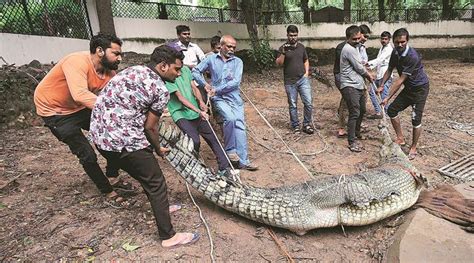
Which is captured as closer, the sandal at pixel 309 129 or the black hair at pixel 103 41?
the black hair at pixel 103 41

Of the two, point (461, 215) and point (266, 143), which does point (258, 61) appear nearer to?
point (266, 143)

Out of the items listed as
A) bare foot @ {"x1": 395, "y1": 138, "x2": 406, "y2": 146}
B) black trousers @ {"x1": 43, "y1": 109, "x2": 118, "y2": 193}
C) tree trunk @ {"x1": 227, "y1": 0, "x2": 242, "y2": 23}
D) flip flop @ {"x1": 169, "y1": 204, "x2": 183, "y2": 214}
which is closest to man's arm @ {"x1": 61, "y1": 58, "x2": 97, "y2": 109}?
black trousers @ {"x1": 43, "y1": 109, "x2": 118, "y2": 193}

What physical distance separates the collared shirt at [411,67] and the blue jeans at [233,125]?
85.1 inches

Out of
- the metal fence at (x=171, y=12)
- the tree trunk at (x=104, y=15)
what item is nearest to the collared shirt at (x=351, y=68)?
the tree trunk at (x=104, y=15)

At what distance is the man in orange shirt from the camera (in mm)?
2787

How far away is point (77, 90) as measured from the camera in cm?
275

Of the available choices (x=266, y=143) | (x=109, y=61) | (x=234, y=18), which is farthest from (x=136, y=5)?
(x=109, y=61)

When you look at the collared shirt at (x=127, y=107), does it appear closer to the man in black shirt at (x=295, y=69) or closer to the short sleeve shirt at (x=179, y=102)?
the short sleeve shirt at (x=179, y=102)

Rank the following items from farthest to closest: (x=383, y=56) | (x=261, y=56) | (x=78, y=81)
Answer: (x=261, y=56) < (x=383, y=56) < (x=78, y=81)

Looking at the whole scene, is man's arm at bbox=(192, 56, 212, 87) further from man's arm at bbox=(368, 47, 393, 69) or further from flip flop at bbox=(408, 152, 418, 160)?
man's arm at bbox=(368, 47, 393, 69)

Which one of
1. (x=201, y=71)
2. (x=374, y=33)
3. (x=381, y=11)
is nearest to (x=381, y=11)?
(x=381, y=11)

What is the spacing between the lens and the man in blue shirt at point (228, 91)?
13.3 ft

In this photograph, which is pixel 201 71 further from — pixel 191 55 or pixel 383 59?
pixel 383 59

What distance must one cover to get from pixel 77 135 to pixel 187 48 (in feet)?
8.64
